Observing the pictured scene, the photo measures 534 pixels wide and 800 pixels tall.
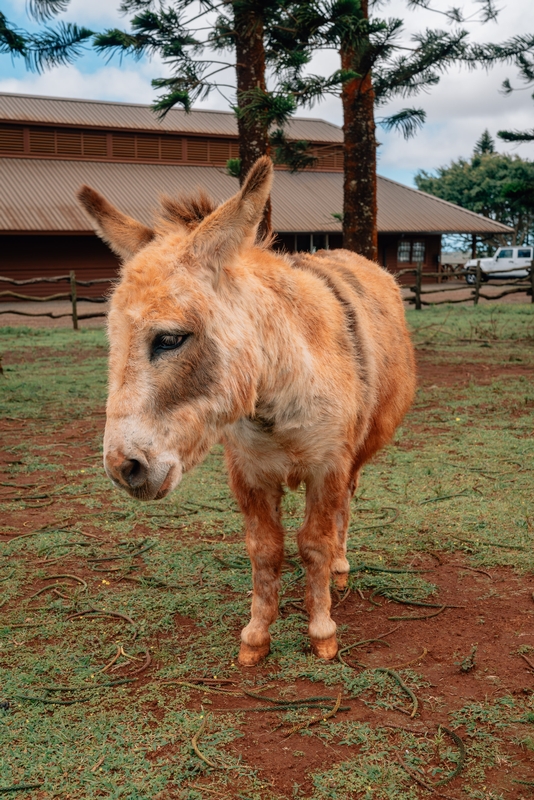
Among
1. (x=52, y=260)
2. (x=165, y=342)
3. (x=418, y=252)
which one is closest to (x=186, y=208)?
(x=165, y=342)

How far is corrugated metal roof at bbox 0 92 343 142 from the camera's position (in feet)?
99.6

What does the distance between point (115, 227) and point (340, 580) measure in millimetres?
2450

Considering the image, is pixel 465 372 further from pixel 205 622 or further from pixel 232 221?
pixel 232 221

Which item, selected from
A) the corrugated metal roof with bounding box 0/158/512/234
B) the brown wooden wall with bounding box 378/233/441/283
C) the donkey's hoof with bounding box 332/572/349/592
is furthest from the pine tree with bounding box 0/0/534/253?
the brown wooden wall with bounding box 378/233/441/283

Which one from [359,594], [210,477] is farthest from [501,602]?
[210,477]

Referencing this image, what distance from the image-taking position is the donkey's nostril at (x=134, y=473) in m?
2.45

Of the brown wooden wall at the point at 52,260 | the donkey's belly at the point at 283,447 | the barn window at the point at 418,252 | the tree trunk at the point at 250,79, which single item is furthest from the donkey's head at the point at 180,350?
the barn window at the point at 418,252

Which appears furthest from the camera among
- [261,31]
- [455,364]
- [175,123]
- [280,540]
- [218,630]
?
[175,123]

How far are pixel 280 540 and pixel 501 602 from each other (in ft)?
4.47

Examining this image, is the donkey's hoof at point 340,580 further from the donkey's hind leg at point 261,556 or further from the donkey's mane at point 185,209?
the donkey's mane at point 185,209

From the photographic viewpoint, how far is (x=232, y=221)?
2715 mm

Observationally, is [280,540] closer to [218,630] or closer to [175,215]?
[218,630]

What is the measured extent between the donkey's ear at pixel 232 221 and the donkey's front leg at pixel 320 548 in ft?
A: 3.90

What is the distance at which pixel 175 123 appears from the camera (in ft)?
108
